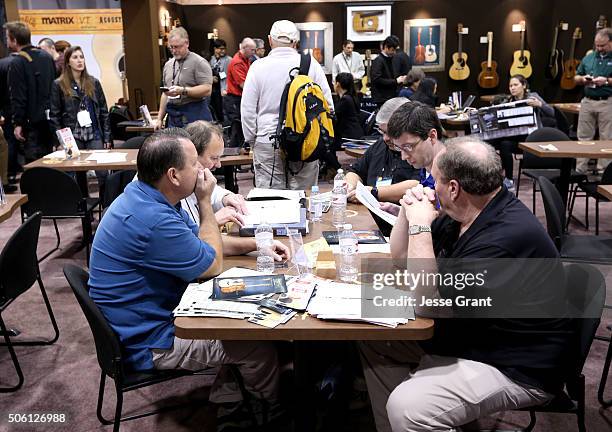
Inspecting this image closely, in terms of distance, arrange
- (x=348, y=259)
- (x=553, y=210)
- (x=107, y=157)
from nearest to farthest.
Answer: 1. (x=348, y=259)
2. (x=553, y=210)
3. (x=107, y=157)

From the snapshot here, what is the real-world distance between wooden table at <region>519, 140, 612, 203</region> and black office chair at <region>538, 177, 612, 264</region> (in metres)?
1.28

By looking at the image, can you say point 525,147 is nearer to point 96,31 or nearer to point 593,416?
point 593,416

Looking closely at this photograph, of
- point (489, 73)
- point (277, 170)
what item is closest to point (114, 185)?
point (277, 170)

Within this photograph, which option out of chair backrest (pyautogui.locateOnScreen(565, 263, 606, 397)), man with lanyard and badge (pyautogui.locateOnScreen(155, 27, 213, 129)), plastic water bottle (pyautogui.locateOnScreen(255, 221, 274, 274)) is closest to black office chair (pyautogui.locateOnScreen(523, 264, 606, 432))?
chair backrest (pyautogui.locateOnScreen(565, 263, 606, 397))

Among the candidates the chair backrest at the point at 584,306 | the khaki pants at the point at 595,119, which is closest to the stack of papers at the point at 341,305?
the chair backrest at the point at 584,306

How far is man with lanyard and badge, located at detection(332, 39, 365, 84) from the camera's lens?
11.3 meters

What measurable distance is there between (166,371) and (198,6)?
1153cm

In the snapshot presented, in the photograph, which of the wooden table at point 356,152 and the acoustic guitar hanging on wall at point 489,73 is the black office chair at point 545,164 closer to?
the wooden table at point 356,152

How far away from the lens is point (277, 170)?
4.46 m

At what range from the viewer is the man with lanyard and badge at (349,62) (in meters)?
11.3

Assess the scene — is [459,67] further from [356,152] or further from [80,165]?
[80,165]

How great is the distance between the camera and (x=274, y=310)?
1972 mm

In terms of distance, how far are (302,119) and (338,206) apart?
48.7 inches

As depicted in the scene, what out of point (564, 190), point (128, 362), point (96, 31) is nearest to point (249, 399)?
point (128, 362)
